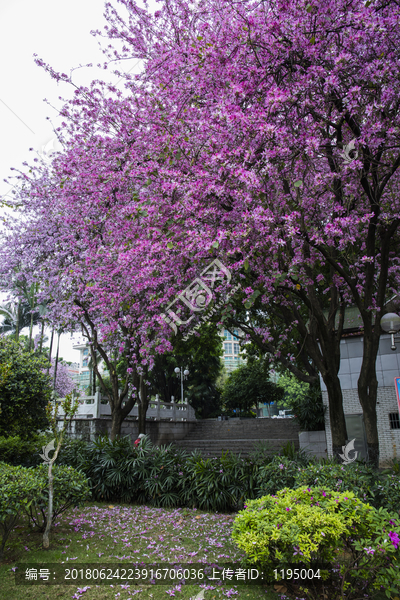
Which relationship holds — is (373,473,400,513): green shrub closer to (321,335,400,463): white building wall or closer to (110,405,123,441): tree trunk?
(321,335,400,463): white building wall

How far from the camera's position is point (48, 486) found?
488 cm

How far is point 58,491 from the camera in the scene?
508 centimetres

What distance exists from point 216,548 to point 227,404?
25.3 meters

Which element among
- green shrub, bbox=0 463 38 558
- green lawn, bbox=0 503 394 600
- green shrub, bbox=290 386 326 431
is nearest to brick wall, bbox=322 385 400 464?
green shrub, bbox=290 386 326 431

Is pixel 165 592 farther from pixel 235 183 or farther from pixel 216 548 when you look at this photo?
pixel 235 183

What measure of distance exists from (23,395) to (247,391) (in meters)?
22.4

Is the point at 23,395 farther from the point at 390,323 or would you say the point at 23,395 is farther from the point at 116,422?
the point at 390,323

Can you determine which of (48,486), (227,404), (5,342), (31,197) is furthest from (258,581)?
(227,404)

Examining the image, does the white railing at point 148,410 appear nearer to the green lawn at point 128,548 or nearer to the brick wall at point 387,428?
the green lawn at point 128,548

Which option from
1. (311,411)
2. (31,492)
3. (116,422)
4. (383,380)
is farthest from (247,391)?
(31,492)

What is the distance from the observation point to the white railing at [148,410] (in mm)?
13289

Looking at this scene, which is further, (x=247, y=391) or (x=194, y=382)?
(x=247, y=391)

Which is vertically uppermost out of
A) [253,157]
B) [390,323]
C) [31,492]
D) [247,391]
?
[253,157]

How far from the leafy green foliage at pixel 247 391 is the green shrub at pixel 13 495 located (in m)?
22.1
